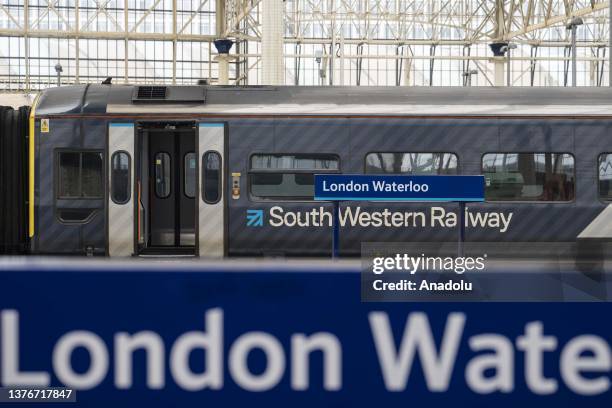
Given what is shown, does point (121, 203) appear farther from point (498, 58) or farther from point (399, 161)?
point (498, 58)

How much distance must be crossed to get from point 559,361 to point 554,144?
976 cm

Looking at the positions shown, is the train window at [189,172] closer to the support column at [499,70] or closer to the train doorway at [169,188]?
the train doorway at [169,188]

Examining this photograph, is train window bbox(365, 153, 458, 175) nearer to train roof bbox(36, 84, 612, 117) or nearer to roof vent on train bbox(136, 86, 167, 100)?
train roof bbox(36, 84, 612, 117)

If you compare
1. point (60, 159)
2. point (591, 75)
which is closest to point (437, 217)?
point (60, 159)

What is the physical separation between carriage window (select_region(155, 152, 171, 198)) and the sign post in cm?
570

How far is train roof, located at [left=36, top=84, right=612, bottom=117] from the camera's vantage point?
42.5ft

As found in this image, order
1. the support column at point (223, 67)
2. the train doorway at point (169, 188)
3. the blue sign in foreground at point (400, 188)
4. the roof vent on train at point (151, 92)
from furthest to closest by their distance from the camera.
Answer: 1. the support column at point (223, 67)
2. the train doorway at point (169, 188)
3. the roof vent on train at point (151, 92)
4. the blue sign in foreground at point (400, 188)

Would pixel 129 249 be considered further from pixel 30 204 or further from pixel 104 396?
pixel 104 396

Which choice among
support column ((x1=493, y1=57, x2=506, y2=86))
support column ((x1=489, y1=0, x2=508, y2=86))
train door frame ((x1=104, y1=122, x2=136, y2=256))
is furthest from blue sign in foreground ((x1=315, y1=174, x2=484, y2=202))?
support column ((x1=493, y1=57, x2=506, y2=86))

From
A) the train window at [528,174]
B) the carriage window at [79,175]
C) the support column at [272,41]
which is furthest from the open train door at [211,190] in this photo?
the support column at [272,41]

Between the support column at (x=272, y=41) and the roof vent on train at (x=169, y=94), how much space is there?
624 inches

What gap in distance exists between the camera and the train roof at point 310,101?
13.0 m

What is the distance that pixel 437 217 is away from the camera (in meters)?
12.9

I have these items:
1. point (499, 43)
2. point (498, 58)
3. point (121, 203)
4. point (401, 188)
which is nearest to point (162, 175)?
point (121, 203)
